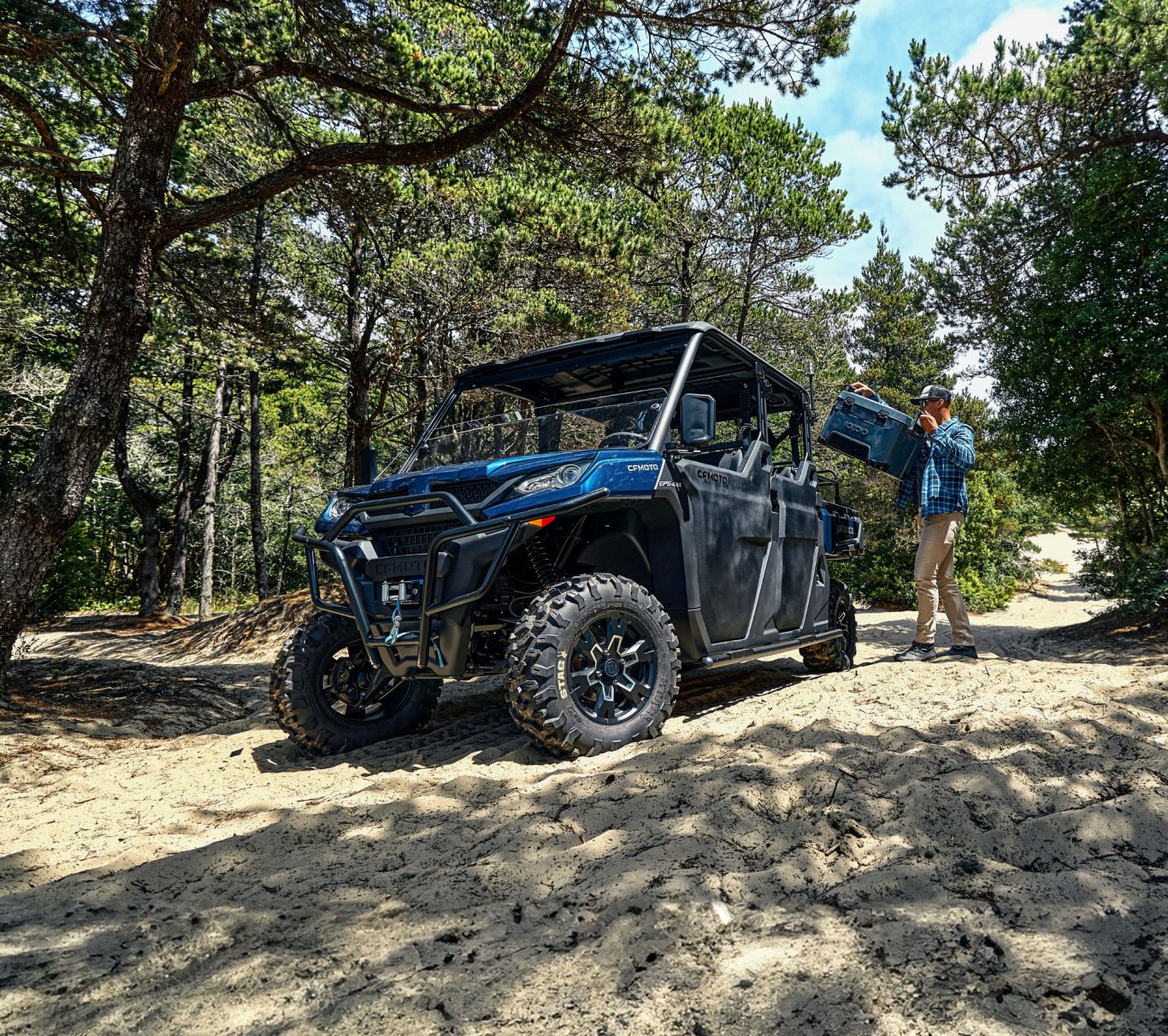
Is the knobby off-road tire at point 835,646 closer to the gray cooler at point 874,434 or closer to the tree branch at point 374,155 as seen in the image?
the gray cooler at point 874,434

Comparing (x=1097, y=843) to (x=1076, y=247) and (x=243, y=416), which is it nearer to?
(x=1076, y=247)

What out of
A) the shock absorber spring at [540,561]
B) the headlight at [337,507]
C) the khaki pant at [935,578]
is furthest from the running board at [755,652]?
the headlight at [337,507]

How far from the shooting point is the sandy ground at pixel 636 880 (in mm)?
1743

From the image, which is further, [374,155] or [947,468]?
[374,155]

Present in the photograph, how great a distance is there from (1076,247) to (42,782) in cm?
1231

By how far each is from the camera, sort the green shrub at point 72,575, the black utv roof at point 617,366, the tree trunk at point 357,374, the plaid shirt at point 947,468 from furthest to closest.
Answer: the green shrub at point 72,575
the tree trunk at point 357,374
the plaid shirt at point 947,468
the black utv roof at point 617,366

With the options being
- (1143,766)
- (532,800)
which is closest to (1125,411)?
(1143,766)

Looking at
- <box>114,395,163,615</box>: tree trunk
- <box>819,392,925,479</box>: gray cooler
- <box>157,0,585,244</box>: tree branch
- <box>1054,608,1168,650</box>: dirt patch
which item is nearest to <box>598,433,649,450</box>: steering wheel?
<box>819,392,925,479</box>: gray cooler

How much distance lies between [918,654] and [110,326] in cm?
689

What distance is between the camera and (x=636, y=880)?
2.30m

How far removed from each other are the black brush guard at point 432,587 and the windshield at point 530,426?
919mm

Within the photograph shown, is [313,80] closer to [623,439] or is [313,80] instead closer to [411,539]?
[623,439]

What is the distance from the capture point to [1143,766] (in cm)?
305

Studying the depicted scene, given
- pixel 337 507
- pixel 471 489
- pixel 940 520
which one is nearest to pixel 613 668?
pixel 471 489
